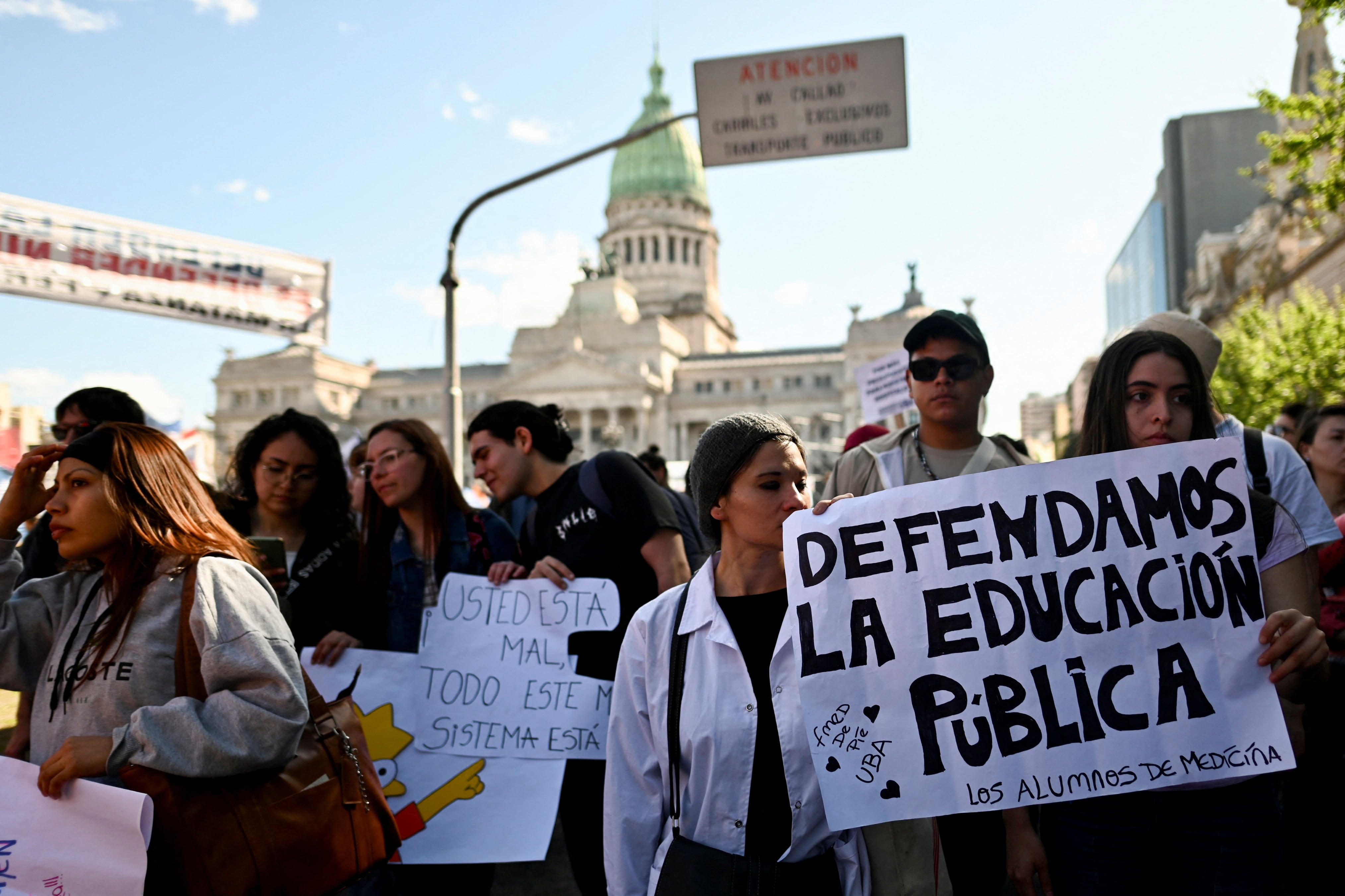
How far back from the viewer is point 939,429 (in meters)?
3.58

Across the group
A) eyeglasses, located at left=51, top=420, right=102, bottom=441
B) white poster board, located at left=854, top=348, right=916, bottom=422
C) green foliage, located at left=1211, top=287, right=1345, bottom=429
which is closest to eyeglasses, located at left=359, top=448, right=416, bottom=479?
eyeglasses, located at left=51, top=420, right=102, bottom=441

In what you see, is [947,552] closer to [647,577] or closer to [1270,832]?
[1270,832]

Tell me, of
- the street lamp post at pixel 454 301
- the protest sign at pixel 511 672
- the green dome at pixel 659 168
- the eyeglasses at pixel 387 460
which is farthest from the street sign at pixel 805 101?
the green dome at pixel 659 168

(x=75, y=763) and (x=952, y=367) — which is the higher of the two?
(x=952, y=367)

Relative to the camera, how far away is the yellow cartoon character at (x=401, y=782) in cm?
366

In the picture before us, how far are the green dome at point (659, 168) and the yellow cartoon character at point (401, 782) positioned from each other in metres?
89.1

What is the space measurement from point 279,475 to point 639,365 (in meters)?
70.6

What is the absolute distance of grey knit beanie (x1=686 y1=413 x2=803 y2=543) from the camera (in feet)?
8.20

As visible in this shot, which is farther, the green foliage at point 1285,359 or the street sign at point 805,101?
the green foliage at point 1285,359

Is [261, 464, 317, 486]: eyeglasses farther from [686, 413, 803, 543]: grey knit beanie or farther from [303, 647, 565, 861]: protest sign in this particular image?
[686, 413, 803, 543]: grey knit beanie

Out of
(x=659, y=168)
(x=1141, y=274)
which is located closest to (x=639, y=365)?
(x=659, y=168)

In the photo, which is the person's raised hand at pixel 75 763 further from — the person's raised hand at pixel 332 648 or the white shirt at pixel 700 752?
the person's raised hand at pixel 332 648

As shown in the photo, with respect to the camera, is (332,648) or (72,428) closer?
(332,648)

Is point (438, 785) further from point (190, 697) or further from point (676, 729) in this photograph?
point (676, 729)
